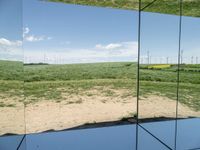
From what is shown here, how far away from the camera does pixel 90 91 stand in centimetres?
924

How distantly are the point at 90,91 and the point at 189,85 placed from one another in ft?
13.5

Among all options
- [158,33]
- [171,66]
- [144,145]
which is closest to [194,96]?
[171,66]

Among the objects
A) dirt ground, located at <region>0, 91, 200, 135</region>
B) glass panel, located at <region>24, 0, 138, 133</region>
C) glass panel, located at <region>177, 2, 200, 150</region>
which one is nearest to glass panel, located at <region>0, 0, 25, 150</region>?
glass panel, located at <region>177, 2, 200, 150</region>

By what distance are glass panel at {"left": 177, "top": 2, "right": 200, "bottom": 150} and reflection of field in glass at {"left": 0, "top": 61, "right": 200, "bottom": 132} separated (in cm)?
4

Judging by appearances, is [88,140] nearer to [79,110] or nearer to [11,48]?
[11,48]

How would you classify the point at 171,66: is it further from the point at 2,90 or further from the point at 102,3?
the point at 2,90

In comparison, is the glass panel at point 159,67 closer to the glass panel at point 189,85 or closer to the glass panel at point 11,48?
the glass panel at point 189,85

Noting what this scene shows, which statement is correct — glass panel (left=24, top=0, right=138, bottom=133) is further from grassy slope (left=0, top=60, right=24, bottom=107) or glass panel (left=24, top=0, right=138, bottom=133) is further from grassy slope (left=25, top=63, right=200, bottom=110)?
grassy slope (left=0, top=60, right=24, bottom=107)

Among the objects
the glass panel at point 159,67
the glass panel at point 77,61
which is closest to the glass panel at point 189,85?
the glass panel at point 159,67

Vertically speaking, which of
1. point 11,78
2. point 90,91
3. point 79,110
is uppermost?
point 11,78

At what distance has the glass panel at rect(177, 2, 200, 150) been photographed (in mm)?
2929

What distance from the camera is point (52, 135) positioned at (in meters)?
3.31

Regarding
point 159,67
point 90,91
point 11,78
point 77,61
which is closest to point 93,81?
point 90,91

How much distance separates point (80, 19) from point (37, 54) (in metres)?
2.48
